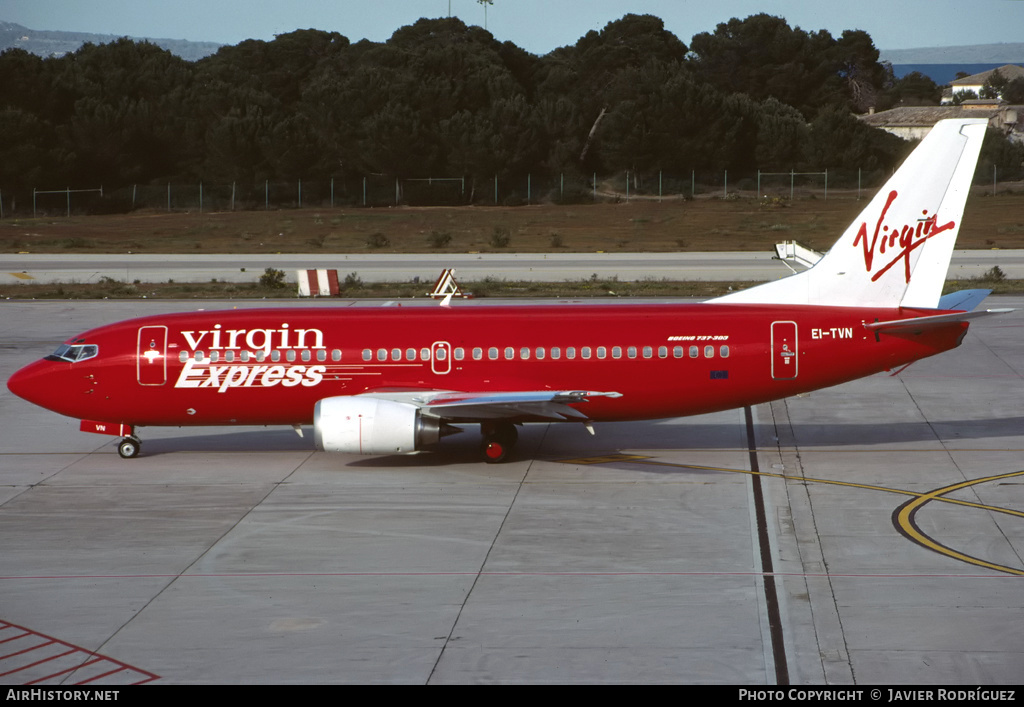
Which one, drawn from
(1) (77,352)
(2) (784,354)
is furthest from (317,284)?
(2) (784,354)

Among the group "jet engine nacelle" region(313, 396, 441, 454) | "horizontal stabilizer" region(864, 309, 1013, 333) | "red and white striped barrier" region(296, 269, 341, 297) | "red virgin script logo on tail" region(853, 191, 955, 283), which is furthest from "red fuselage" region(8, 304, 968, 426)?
"red and white striped barrier" region(296, 269, 341, 297)

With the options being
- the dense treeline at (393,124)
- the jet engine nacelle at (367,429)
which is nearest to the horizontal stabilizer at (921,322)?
the jet engine nacelle at (367,429)

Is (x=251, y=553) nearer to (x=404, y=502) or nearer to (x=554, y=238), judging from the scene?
(x=404, y=502)

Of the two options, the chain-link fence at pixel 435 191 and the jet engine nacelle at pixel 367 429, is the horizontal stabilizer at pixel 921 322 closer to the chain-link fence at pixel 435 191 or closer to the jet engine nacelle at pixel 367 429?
the jet engine nacelle at pixel 367 429

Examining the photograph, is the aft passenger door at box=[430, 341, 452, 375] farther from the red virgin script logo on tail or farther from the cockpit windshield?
the red virgin script logo on tail

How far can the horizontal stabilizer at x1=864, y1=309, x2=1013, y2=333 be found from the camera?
25.9 metres

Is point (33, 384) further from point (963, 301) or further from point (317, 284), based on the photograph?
point (317, 284)

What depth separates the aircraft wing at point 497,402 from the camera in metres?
25.5

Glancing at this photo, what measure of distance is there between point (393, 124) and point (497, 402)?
96.3 m

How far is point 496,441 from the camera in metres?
27.8

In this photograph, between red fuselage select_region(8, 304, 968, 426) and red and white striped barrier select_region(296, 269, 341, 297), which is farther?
red and white striped barrier select_region(296, 269, 341, 297)

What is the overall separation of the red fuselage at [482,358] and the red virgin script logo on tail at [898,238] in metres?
1.24

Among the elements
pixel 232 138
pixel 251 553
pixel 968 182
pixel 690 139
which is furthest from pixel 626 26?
pixel 251 553

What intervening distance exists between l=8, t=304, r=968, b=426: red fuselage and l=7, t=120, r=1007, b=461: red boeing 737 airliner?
35mm
